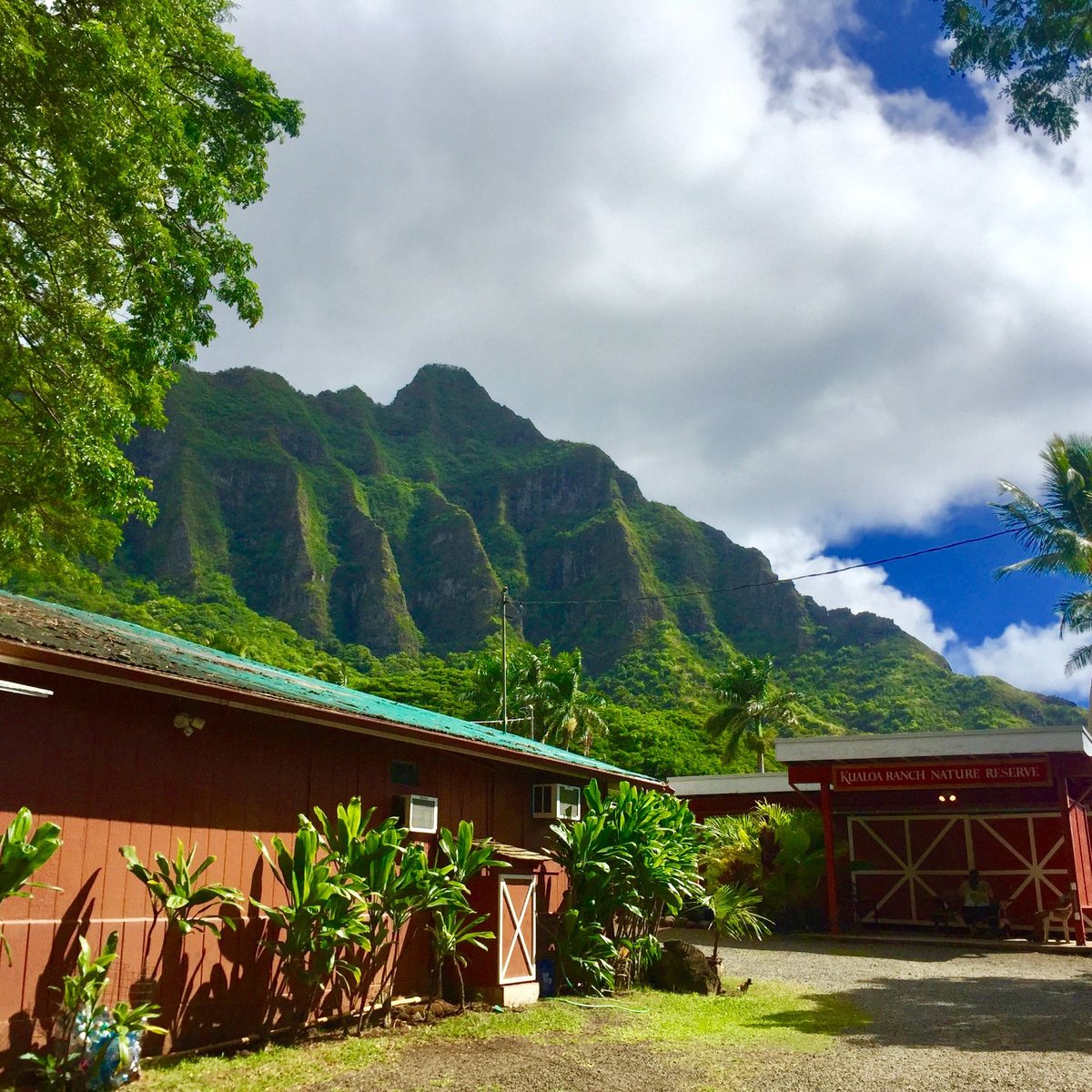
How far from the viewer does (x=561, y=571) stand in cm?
10944

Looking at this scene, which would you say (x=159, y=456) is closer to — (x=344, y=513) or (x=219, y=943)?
(x=344, y=513)

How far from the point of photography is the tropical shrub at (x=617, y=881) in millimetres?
11531

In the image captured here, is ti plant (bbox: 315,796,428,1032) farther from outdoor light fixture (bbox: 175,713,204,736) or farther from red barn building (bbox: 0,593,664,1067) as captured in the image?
outdoor light fixture (bbox: 175,713,204,736)

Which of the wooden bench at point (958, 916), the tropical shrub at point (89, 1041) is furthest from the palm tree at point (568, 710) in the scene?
the tropical shrub at point (89, 1041)

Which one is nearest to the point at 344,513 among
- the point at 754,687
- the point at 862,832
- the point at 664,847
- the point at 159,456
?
the point at 159,456

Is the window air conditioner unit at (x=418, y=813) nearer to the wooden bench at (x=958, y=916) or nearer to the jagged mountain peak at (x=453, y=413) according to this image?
the wooden bench at (x=958, y=916)

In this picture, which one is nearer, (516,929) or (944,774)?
(516,929)

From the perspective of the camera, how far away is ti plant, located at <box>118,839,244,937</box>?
717 cm

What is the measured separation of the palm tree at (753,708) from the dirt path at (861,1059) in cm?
3528

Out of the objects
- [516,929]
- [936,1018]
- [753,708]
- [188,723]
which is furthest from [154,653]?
[753,708]

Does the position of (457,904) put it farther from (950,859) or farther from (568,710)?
(568,710)

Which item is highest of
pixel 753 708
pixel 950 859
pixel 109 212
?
pixel 753 708

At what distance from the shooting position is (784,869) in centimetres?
1991

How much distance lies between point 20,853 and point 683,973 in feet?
27.8
